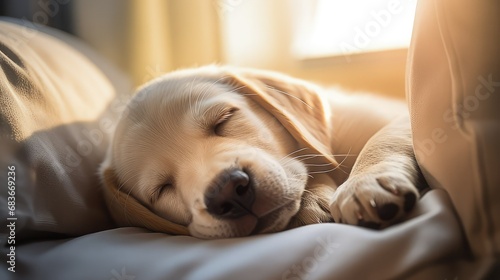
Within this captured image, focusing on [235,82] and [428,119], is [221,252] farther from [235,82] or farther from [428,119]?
[235,82]

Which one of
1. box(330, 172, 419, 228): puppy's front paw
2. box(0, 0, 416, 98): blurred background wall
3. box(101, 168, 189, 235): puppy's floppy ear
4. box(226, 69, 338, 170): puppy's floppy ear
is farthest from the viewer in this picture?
box(0, 0, 416, 98): blurred background wall

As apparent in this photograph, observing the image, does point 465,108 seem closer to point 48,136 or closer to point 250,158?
point 250,158

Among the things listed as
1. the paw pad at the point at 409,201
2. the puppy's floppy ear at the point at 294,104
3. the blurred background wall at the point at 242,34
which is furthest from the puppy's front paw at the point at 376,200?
the blurred background wall at the point at 242,34

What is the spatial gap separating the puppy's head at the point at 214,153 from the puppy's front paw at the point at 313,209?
0.03 metres

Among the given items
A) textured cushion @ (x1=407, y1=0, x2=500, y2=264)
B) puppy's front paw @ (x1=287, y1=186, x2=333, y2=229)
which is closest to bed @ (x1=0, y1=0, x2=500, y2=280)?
textured cushion @ (x1=407, y1=0, x2=500, y2=264)

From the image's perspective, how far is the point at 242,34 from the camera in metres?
2.84

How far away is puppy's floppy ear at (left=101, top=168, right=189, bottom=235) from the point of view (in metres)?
1.36

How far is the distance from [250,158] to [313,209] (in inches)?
8.4

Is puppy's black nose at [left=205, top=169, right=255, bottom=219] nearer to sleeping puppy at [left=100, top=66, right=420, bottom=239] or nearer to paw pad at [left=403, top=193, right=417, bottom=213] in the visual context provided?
sleeping puppy at [left=100, top=66, right=420, bottom=239]

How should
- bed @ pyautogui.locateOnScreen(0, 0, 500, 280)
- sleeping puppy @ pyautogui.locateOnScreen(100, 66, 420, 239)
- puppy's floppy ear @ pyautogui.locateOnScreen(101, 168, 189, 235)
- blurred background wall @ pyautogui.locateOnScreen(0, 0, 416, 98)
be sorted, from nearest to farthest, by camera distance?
bed @ pyautogui.locateOnScreen(0, 0, 500, 280) < sleeping puppy @ pyautogui.locateOnScreen(100, 66, 420, 239) < puppy's floppy ear @ pyautogui.locateOnScreen(101, 168, 189, 235) < blurred background wall @ pyautogui.locateOnScreen(0, 0, 416, 98)

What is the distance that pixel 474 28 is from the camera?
39.7 inches

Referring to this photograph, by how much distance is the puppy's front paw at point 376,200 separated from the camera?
103cm

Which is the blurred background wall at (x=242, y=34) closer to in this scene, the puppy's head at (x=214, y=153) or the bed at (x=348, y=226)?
the puppy's head at (x=214, y=153)

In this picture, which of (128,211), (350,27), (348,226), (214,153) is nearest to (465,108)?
(348,226)
